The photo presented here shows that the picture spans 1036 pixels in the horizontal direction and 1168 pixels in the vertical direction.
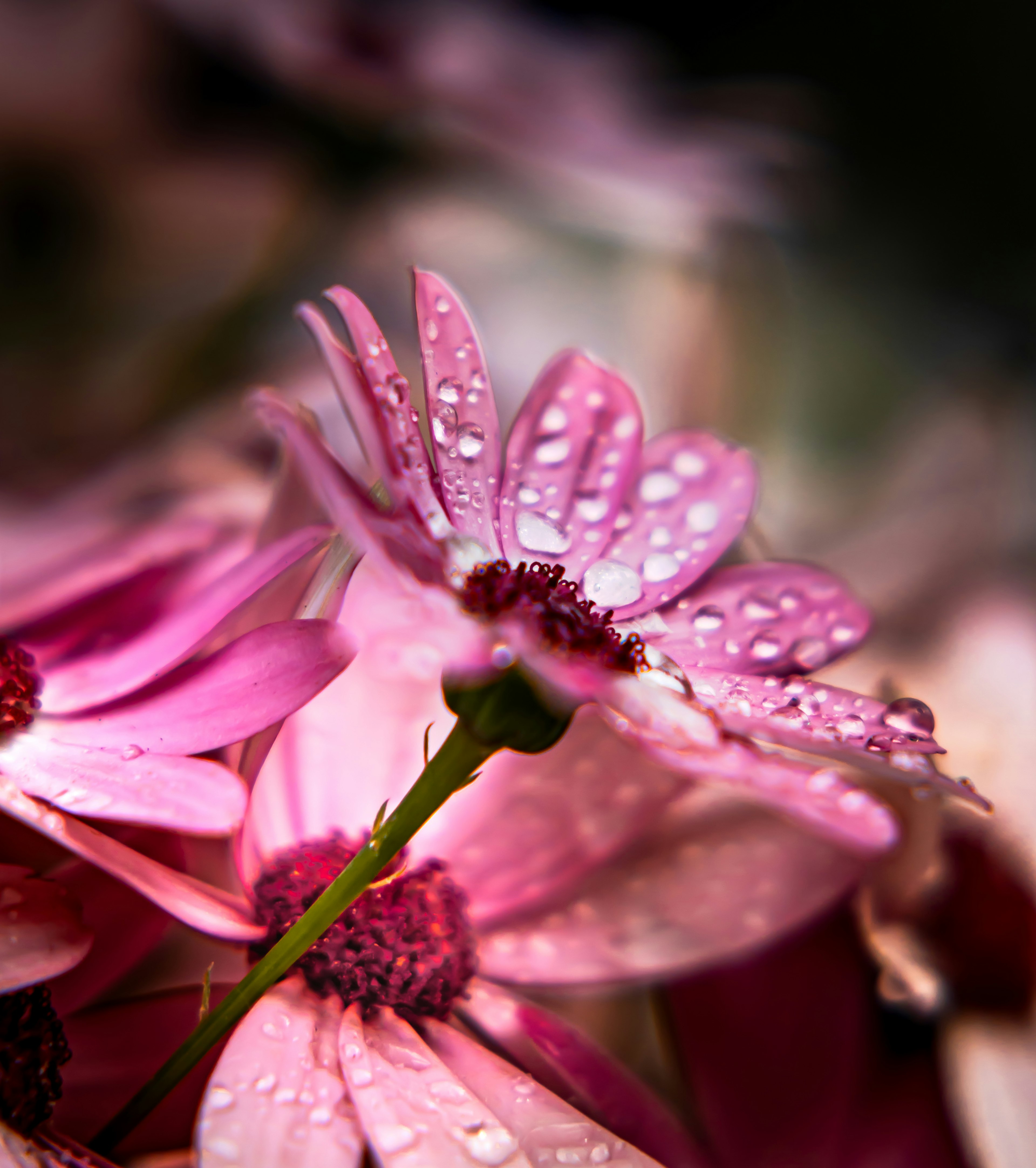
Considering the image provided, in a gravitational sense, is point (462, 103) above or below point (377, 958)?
above

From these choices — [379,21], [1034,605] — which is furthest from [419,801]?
[379,21]

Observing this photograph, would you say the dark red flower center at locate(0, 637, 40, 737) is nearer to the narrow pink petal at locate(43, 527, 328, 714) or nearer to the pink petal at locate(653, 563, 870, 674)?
the narrow pink petal at locate(43, 527, 328, 714)

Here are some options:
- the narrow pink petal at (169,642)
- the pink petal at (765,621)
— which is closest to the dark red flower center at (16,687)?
the narrow pink petal at (169,642)

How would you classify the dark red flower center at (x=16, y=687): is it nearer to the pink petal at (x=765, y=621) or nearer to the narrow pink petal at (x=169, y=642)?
the narrow pink petal at (x=169, y=642)

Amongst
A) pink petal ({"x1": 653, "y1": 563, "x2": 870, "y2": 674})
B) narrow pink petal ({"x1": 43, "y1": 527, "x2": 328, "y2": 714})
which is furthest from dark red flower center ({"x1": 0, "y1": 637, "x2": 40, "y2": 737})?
pink petal ({"x1": 653, "y1": 563, "x2": 870, "y2": 674})

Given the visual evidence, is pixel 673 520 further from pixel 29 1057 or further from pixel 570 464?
pixel 29 1057

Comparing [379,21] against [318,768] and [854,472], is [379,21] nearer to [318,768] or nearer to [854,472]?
[854,472]
